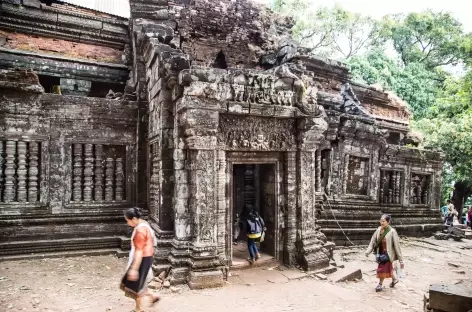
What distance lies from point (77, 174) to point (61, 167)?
36cm

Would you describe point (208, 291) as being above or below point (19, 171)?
below

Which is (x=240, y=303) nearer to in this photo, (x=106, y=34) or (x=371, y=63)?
(x=106, y=34)

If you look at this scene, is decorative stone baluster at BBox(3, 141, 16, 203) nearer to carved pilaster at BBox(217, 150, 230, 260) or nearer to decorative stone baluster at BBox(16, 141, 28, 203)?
decorative stone baluster at BBox(16, 141, 28, 203)

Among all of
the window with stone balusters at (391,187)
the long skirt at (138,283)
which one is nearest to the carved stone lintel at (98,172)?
the long skirt at (138,283)

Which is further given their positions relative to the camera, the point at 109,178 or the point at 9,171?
the point at 109,178

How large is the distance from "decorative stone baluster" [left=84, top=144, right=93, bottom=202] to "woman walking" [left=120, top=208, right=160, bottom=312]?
3.57 meters

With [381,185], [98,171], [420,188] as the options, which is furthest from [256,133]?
[420,188]

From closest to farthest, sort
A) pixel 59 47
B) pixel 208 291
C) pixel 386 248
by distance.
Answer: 1. pixel 208 291
2. pixel 386 248
3. pixel 59 47

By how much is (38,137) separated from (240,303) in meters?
5.53

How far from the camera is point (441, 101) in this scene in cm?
1625

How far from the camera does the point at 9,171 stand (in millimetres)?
6996

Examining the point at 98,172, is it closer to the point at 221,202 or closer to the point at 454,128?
the point at 221,202

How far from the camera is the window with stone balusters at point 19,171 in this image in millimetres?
7004

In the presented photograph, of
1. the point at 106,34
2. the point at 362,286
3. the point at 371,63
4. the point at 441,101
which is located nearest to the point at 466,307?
the point at 362,286
